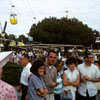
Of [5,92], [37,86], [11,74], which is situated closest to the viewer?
[5,92]

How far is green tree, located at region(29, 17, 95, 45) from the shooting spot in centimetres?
5400

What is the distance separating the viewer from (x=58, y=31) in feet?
179

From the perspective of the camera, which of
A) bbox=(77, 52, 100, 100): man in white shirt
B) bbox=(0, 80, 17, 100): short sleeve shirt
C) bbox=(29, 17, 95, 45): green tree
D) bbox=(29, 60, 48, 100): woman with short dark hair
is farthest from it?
bbox=(29, 17, 95, 45): green tree

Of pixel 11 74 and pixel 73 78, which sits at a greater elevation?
pixel 73 78

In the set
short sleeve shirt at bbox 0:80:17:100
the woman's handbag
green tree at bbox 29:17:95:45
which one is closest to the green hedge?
the woman's handbag

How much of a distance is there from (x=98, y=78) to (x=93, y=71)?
0.57 feet

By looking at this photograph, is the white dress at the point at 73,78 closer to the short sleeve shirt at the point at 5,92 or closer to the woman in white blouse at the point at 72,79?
the woman in white blouse at the point at 72,79

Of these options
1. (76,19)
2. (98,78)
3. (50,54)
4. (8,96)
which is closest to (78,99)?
(98,78)

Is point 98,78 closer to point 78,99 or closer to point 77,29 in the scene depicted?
point 78,99

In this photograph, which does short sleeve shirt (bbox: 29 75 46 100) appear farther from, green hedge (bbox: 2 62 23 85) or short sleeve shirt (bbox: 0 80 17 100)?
green hedge (bbox: 2 62 23 85)

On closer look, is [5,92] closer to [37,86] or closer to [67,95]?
[37,86]

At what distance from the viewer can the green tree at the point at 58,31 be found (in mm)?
54000

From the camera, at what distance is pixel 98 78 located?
5.07 m

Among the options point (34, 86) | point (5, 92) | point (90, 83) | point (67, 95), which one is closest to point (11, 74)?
point (67, 95)
